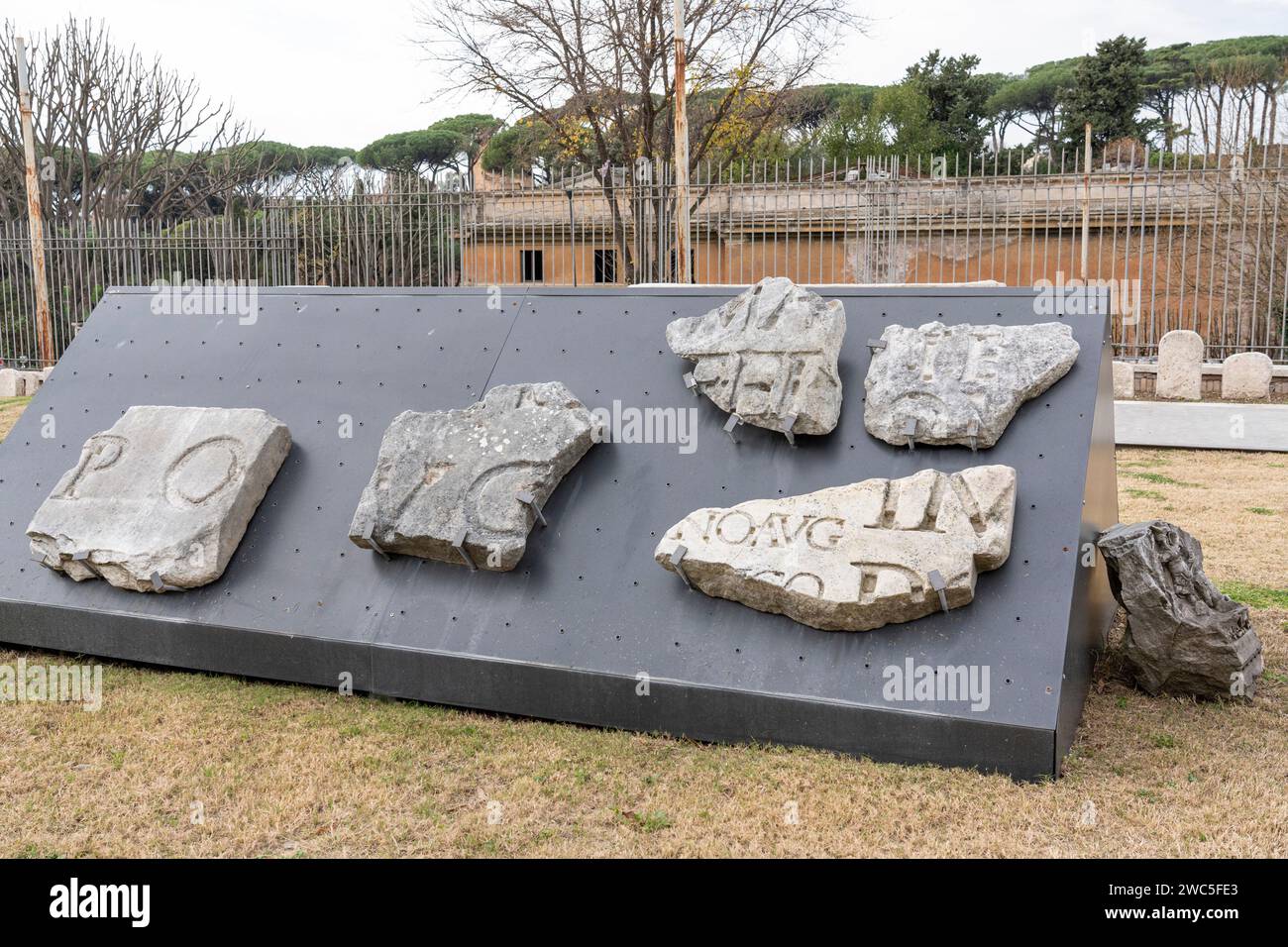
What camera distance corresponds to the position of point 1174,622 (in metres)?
3.91

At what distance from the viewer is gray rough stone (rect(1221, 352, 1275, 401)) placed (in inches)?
452

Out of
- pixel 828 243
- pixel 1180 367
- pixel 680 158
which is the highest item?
→ pixel 680 158

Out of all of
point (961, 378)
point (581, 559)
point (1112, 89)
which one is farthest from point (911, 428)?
point (1112, 89)

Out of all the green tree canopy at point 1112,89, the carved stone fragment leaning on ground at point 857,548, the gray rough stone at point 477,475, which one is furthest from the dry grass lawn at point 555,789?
Result: the green tree canopy at point 1112,89

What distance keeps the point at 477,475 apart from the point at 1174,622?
2573 mm

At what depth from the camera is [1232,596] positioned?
17.8 ft

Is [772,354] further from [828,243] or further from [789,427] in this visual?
[828,243]

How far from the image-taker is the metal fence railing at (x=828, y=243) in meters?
13.1

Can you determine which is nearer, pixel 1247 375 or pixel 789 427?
pixel 789 427

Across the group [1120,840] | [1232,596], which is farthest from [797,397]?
[1232,596]

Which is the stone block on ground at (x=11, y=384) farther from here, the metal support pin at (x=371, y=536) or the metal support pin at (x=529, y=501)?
the metal support pin at (x=529, y=501)

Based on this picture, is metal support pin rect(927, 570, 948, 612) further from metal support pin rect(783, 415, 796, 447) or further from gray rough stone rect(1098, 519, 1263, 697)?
gray rough stone rect(1098, 519, 1263, 697)

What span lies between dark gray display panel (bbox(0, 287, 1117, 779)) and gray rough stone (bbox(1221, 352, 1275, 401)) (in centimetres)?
805

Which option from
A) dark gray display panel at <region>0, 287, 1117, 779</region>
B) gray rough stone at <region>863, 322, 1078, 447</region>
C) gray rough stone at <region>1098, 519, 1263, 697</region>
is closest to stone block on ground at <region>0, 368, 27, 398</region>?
dark gray display panel at <region>0, 287, 1117, 779</region>
